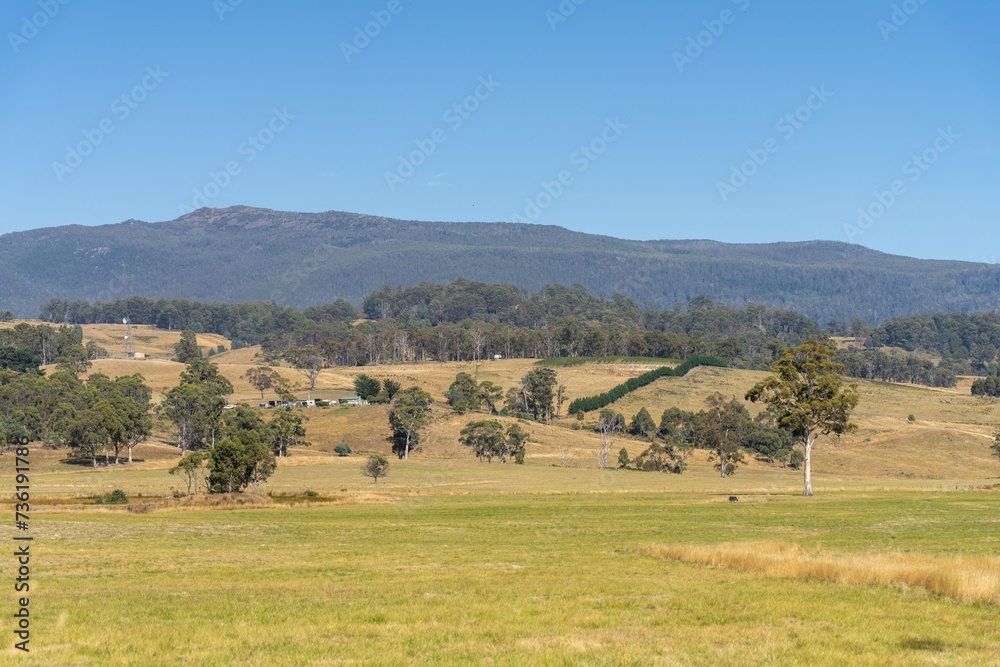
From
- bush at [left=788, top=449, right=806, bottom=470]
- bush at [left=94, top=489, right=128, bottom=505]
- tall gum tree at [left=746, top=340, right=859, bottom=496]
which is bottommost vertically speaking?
bush at [left=788, top=449, right=806, bottom=470]

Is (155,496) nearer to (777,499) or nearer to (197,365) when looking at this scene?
(777,499)

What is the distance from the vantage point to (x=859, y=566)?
29422mm

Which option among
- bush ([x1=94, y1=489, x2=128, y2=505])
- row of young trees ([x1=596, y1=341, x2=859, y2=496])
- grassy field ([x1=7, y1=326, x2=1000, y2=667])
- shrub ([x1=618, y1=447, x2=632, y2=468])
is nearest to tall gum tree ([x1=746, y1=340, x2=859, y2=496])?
row of young trees ([x1=596, y1=341, x2=859, y2=496])

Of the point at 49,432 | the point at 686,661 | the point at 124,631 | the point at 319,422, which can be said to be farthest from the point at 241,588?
the point at 319,422

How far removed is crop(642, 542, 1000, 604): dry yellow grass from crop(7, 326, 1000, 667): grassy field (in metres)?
0.10

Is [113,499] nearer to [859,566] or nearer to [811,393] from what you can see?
[811,393]

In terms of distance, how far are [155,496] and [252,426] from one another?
181 ft

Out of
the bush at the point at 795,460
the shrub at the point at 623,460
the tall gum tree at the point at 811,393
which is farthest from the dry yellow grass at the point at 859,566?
the bush at the point at 795,460

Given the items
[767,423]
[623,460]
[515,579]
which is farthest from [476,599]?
[767,423]

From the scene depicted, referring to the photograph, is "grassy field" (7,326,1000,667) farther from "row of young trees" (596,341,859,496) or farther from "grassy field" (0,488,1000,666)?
"row of young trees" (596,341,859,496)

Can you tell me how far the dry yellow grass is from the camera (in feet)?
85.0

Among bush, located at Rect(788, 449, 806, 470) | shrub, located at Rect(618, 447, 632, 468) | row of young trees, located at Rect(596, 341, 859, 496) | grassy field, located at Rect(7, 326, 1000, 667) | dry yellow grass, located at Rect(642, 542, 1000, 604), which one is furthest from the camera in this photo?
bush, located at Rect(788, 449, 806, 470)

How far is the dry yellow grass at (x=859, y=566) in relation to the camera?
25.9m

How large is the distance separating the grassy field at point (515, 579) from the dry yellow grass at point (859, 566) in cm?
10
